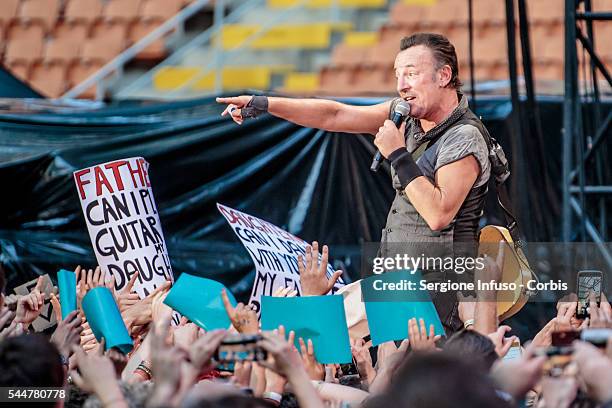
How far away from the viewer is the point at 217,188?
21.4ft

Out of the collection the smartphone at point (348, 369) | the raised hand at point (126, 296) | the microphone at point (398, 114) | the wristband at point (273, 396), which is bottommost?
the smartphone at point (348, 369)

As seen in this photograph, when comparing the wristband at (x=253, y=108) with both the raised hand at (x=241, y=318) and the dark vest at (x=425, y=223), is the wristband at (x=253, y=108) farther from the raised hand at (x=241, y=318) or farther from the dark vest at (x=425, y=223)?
the raised hand at (x=241, y=318)

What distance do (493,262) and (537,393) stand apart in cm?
55

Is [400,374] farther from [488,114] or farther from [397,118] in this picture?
[488,114]

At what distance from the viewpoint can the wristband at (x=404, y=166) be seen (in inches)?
161

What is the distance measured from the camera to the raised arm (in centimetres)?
458

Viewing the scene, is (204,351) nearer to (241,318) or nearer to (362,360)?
(241,318)

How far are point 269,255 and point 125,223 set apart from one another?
Result: 73 cm

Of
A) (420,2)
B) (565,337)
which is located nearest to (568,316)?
(565,337)

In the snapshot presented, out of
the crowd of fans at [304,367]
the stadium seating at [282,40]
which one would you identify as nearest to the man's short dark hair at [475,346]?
the crowd of fans at [304,367]

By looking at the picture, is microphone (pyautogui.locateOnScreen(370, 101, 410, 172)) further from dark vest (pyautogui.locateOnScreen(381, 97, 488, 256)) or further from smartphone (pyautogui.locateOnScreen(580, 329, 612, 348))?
smartphone (pyautogui.locateOnScreen(580, 329, 612, 348))

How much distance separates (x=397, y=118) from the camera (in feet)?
14.0

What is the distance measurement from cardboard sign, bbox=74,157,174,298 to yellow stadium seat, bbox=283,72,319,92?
5847mm

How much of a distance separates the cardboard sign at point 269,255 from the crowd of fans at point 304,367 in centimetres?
39
